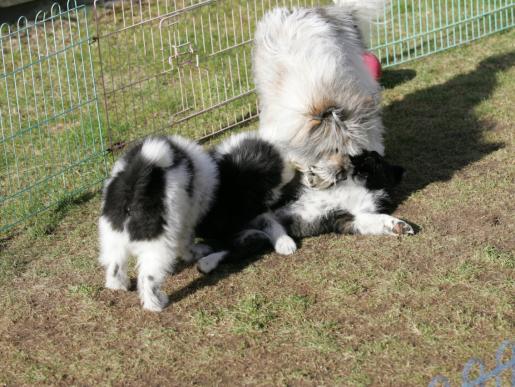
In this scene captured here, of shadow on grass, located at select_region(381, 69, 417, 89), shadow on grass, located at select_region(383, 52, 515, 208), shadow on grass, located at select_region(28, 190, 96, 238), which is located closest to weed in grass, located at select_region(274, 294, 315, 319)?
shadow on grass, located at select_region(383, 52, 515, 208)

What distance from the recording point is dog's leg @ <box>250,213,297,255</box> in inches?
199

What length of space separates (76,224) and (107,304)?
1338 mm

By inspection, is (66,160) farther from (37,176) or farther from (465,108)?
(465,108)

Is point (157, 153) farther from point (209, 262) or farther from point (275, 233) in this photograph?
point (275, 233)

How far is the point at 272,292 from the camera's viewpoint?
4.65 metres

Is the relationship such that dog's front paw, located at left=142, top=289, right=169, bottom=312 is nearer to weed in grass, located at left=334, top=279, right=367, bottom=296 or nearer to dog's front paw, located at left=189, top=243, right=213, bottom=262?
dog's front paw, located at left=189, top=243, right=213, bottom=262

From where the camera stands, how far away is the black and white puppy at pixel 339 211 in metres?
5.18

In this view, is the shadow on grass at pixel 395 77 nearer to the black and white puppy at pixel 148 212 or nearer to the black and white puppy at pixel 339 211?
the black and white puppy at pixel 339 211

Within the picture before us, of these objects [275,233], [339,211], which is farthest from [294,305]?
[339,211]

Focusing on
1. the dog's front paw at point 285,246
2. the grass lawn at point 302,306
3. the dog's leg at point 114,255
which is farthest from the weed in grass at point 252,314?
the dog's leg at point 114,255

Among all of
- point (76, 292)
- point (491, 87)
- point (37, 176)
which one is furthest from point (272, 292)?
point (491, 87)

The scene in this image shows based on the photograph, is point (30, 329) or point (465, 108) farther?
point (465, 108)

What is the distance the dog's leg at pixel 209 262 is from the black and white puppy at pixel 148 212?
0.27 meters

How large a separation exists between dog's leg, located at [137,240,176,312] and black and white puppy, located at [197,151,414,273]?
714mm
